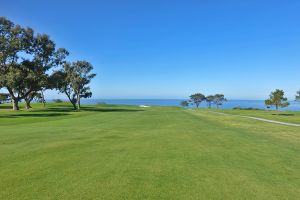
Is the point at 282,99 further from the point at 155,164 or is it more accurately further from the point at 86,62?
the point at 155,164

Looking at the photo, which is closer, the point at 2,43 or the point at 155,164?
the point at 155,164

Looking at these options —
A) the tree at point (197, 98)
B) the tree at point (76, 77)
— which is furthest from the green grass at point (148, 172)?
the tree at point (197, 98)

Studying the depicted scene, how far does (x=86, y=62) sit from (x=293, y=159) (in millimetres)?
57970

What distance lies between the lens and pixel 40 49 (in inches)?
1959

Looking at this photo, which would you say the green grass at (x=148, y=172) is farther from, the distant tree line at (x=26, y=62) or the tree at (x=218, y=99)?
the tree at (x=218, y=99)

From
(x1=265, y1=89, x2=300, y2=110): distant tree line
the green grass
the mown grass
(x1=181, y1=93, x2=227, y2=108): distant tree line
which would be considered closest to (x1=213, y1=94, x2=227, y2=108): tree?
(x1=181, y1=93, x2=227, y2=108): distant tree line

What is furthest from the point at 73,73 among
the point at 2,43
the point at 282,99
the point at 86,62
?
the point at 282,99

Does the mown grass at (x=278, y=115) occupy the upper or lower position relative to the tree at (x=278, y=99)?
lower

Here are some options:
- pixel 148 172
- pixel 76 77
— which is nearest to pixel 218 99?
pixel 76 77

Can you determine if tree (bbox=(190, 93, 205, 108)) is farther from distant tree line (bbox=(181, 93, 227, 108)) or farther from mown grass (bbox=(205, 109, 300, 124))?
mown grass (bbox=(205, 109, 300, 124))

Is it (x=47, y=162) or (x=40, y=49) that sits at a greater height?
(x=40, y=49)

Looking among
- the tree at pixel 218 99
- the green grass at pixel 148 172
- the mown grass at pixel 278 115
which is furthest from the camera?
the tree at pixel 218 99

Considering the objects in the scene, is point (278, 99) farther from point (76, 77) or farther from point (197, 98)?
point (197, 98)

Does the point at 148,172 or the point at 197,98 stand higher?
the point at 197,98
